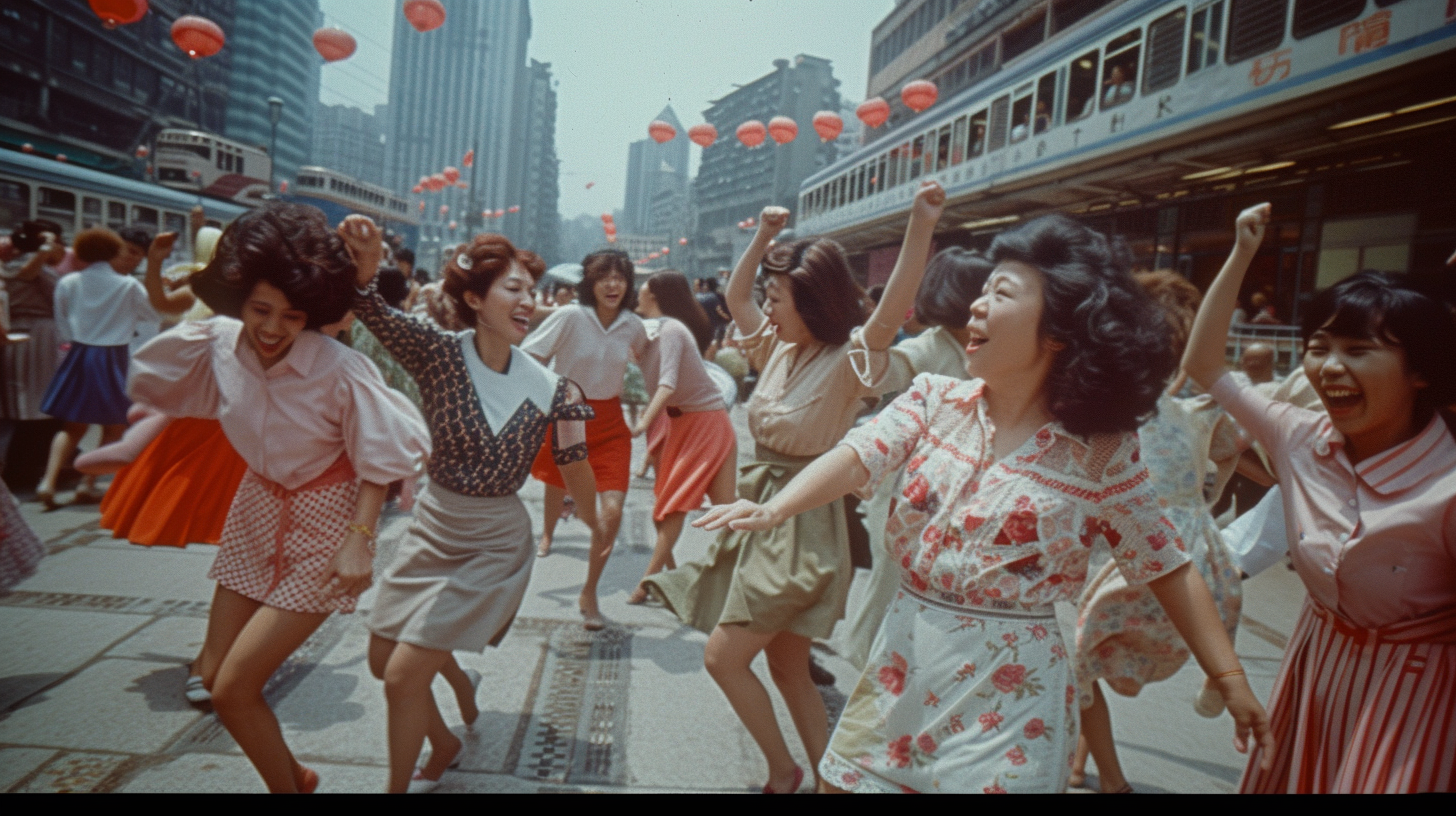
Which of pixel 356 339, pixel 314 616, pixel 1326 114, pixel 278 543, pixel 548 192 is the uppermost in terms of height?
pixel 1326 114

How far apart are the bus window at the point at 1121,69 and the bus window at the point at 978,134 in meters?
0.62

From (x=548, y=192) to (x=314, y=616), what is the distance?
1.78 m

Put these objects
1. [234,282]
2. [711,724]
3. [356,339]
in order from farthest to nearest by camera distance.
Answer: [356,339]
[711,724]
[234,282]

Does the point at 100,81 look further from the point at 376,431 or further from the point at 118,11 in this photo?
the point at 376,431

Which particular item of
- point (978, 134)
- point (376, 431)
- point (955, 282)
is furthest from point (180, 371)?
point (978, 134)

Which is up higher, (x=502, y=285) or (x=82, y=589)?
(x=502, y=285)

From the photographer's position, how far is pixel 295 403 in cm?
205

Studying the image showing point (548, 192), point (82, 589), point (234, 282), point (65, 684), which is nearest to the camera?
point (234, 282)

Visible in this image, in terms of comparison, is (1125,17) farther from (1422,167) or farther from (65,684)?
(65,684)

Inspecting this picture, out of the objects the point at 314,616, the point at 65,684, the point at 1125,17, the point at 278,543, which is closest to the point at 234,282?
the point at 278,543

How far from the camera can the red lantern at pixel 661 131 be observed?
2.73 m

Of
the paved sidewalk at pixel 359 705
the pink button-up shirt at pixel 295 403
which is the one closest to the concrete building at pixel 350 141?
the pink button-up shirt at pixel 295 403

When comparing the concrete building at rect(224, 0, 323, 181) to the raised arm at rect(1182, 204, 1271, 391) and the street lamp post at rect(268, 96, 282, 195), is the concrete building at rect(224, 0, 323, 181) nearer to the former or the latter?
the street lamp post at rect(268, 96, 282, 195)

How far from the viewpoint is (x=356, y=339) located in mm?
5098
